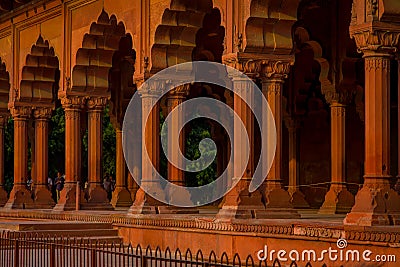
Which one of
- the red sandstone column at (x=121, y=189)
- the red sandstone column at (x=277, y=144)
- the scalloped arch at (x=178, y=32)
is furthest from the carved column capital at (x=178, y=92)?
the red sandstone column at (x=121, y=189)

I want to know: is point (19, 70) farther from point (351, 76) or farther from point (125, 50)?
point (351, 76)

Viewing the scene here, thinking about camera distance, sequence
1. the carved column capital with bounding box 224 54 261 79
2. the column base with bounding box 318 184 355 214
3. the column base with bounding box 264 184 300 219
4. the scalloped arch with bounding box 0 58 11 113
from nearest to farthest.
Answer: the carved column capital with bounding box 224 54 261 79 → the column base with bounding box 264 184 300 219 → the column base with bounding box 318 184 355 214 → the scalloped arch with bounding box 0 58 11 113

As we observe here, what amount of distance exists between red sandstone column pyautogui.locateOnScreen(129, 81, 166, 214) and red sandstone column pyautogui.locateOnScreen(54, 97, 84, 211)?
3040 millimetres

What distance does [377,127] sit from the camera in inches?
448

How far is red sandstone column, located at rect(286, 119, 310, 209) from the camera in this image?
64.2 ft

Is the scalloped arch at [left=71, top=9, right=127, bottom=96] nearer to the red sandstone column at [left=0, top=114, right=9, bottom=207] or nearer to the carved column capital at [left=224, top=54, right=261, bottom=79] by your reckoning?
the carved column capital at [left=224, top=54, right=261, bottom=79]

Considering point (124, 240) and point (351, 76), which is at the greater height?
point (351, 76)

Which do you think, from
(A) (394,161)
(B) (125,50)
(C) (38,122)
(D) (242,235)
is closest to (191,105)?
(B) (125,50)

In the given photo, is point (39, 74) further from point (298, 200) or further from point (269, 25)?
point (269, 25)

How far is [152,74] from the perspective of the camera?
16547mm

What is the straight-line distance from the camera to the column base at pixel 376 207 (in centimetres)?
1116

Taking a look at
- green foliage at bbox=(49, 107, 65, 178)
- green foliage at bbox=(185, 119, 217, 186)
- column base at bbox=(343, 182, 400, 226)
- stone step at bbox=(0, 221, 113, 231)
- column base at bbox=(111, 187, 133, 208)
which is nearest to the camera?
column base at bbox=(343, 182, 400, 226)

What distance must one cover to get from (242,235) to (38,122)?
9.83m

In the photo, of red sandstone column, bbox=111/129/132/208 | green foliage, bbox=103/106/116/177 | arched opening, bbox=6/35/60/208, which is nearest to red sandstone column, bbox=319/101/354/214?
arched opening, bbox=6/35/60/208
